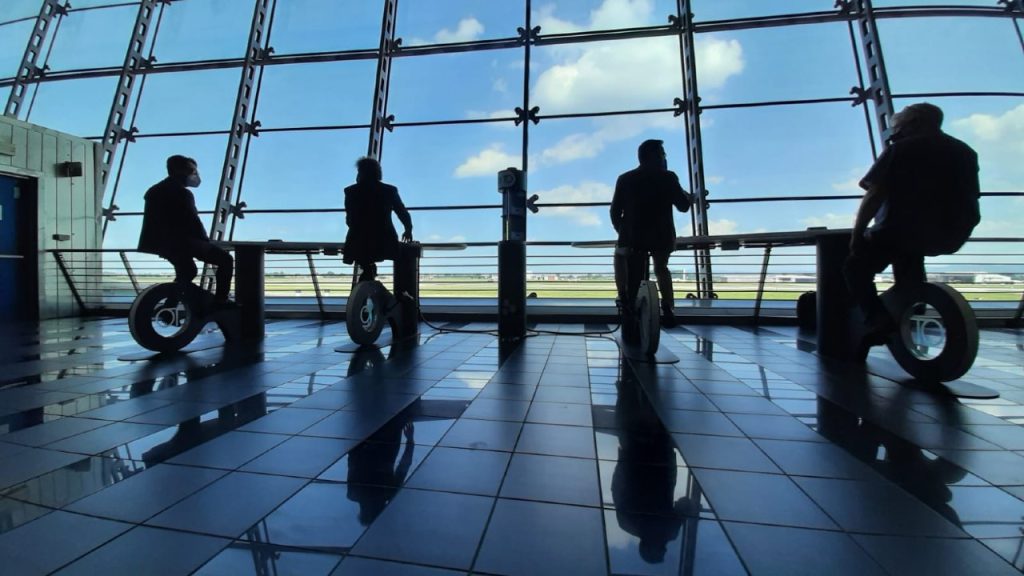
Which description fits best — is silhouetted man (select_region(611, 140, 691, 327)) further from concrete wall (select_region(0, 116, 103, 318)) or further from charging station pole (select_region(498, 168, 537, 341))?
concrete wall (select_region(0, 116, 103, 318))

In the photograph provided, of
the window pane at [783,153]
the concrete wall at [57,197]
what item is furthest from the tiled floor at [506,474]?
the concrete wall at [57,197]

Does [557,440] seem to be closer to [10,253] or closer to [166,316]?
[166,316]

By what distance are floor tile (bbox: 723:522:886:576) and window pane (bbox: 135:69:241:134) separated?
750 cm

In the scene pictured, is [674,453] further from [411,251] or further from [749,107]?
[749,107]

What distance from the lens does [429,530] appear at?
1.01 metres

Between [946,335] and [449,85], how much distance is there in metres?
6.08

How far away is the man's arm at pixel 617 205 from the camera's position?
3113mm

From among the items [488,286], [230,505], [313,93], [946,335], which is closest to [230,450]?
[230,505]

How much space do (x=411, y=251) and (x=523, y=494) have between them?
3.13m

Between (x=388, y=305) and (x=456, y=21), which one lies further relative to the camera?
(x=456, y=21)

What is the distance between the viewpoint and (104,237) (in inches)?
262

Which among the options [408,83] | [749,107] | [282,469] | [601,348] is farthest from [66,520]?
[749,107]

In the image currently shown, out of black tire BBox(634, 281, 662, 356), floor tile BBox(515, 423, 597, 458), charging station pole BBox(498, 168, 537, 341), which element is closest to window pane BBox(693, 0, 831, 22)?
charging station pole BBox(498, 168, 537, 341)

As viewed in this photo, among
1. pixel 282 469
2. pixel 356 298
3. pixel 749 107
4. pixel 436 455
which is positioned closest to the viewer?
pixel 282 469
